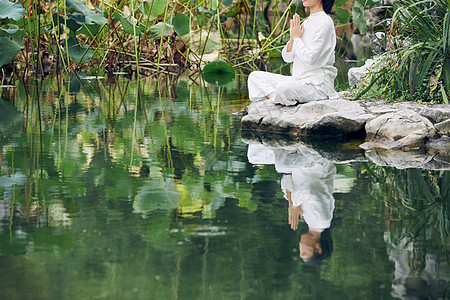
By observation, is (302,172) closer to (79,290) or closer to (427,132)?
(427,132)

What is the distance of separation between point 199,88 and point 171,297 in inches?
234

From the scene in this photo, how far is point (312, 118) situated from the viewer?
14.2ft

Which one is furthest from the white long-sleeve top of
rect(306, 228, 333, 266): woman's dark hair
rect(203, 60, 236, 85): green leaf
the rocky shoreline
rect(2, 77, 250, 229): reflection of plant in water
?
rect(203, 60, 236, 85): green leaf

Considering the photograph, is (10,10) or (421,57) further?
(10,10)

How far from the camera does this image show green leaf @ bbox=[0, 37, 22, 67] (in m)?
6.75

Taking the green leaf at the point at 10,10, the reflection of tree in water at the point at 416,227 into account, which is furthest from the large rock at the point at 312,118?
the green leaf at the point at 10,10

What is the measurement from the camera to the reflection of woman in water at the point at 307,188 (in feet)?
6.59

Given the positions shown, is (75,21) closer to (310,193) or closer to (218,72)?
(218,72)

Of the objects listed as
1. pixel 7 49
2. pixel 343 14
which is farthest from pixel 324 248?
pixel 343 14

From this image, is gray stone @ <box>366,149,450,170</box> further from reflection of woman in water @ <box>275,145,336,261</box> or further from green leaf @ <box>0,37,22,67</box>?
green leaf @ <box>0,37,22,67</box>

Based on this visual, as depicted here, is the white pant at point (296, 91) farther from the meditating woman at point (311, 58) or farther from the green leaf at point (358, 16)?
the green leaf at point (358, 16)

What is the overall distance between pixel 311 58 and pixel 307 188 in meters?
2.02

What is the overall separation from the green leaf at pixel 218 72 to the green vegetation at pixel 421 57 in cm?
378

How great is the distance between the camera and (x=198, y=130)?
444 cm
